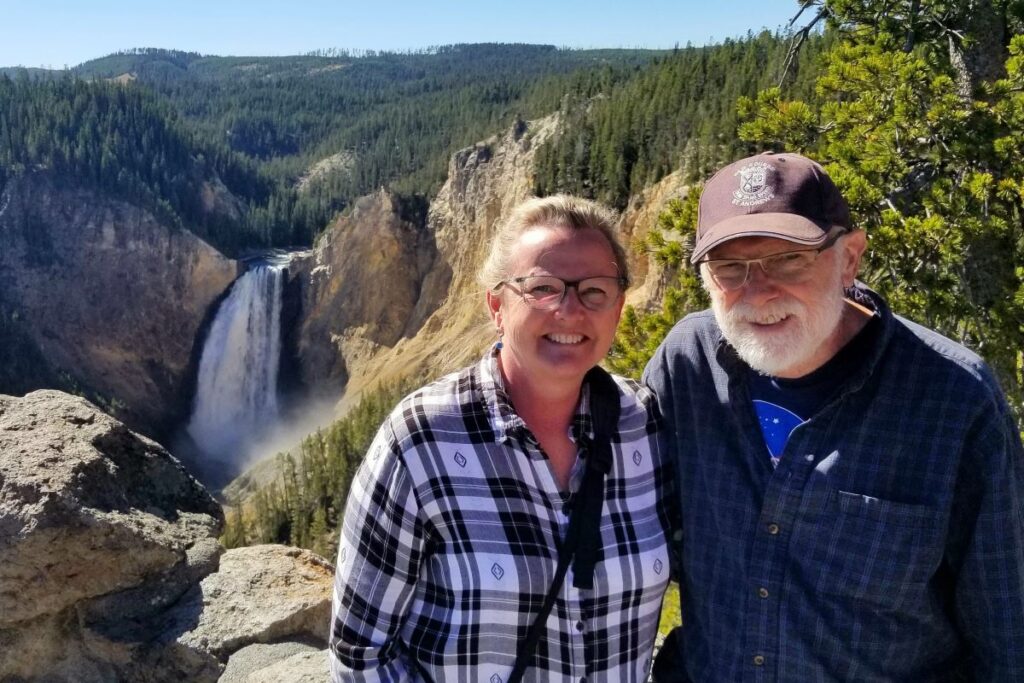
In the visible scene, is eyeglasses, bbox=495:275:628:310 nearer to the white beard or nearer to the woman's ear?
the woman's ear

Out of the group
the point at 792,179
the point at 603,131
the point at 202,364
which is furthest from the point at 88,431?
the point at 202,364

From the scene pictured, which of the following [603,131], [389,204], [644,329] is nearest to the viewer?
[644,329]

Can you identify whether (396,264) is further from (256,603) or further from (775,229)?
(775,229)

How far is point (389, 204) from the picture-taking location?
38781mm

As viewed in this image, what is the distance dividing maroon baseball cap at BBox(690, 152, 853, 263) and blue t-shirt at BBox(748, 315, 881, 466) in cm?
35

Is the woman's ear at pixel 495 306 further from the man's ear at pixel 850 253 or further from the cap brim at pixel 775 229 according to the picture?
the man's ear at pixel 850 253

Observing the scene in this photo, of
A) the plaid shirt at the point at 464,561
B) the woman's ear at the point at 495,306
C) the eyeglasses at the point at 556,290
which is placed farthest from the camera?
the woman's ear at the point at 495,306

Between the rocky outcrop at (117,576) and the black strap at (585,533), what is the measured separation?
1.66 meters

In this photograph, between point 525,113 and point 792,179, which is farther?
point 525,113

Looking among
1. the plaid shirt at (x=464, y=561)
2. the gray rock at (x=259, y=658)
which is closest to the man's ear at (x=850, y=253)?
the plaid shirt at (x=464, y=561)

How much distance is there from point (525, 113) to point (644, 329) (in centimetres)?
4678

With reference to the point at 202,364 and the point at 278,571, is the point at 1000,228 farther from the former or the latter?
the point at 202,364

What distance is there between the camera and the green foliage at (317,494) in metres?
27.0

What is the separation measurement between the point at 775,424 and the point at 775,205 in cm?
64
